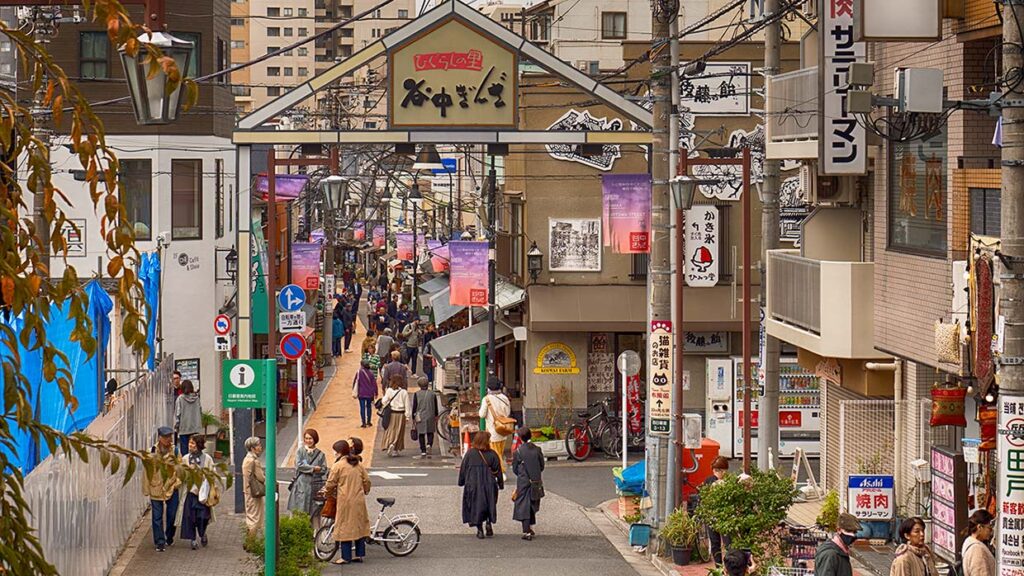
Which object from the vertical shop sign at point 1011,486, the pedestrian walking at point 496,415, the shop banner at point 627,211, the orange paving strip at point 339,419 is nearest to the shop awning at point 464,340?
the orange paving strip at point 339,419

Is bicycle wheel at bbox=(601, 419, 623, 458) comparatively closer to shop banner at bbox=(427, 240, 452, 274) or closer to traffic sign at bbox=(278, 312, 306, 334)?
traffic sign at bbox=(278, 312, 306, 334)

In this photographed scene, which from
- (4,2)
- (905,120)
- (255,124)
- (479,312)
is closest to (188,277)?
(479,312)

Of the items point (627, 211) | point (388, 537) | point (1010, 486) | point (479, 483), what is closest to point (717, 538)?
point (479, 483)

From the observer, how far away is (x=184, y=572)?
19.3 m

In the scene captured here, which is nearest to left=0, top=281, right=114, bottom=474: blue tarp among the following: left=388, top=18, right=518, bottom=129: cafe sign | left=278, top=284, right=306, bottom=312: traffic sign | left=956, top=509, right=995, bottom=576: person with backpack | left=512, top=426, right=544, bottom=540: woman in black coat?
left=278, top=284, right=306, bottom=312: traffic sign

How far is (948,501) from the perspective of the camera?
56.9 feet

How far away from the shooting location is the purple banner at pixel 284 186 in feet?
136

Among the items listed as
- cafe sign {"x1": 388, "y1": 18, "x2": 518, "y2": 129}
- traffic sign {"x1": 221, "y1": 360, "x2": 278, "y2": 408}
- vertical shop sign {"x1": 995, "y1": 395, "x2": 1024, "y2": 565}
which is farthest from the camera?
cafe sign {"x1": 388, "y1": 18, "x2": 518, "y2": 129}

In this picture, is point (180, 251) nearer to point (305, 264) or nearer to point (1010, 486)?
point (305, 264)

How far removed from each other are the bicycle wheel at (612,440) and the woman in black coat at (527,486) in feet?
32.0

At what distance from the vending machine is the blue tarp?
13.3 m

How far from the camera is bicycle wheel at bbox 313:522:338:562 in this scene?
20.7 m

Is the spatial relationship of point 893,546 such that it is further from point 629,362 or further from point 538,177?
point 538,177

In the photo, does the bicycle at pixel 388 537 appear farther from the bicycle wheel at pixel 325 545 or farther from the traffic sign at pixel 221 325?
the traffic sign at pixel 221 325
